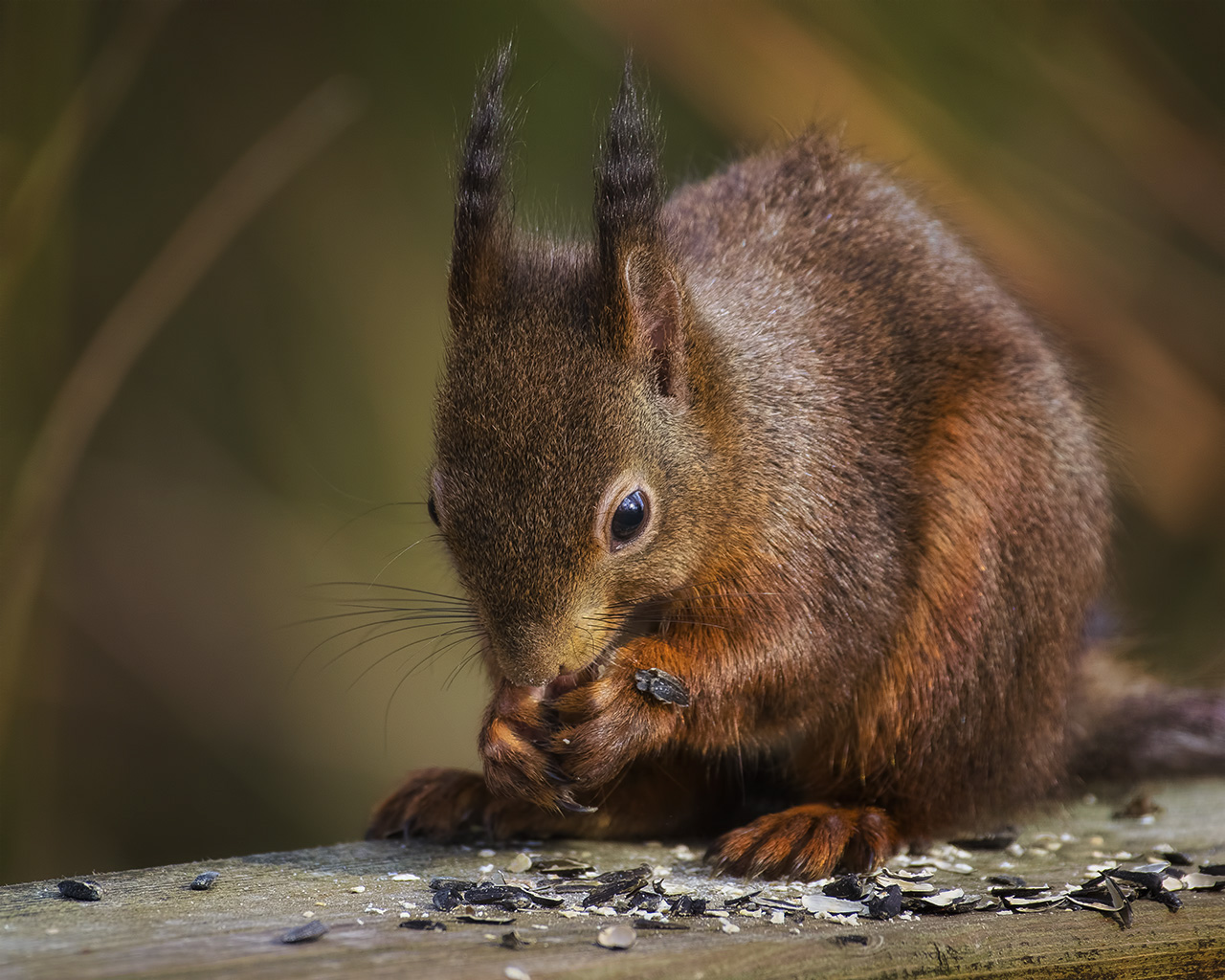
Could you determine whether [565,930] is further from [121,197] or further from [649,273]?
→ [121,197]

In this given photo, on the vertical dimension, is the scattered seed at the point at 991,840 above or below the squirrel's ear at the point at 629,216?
below

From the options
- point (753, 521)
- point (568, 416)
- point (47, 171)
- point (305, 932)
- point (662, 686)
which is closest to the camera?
point (305, 932)

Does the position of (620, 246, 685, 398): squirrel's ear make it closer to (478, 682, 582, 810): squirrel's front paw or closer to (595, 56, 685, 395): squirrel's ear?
(595, 56, 685, 395): squirrel's ear

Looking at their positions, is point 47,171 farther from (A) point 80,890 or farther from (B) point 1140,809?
(B) point 1140,809

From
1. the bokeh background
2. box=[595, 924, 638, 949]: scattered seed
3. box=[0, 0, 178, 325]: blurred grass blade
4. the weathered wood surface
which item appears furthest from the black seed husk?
the bokeh background

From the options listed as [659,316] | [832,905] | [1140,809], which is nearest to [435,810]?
[832,905]

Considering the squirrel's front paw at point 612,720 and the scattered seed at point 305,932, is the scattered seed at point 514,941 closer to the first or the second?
the scattered seed at point 305,932

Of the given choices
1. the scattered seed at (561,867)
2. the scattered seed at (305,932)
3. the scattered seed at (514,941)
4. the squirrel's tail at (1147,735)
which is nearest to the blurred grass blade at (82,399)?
the scattered seed at (561,867)
